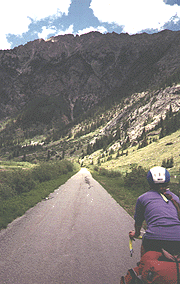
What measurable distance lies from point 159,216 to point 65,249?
3.34 meters

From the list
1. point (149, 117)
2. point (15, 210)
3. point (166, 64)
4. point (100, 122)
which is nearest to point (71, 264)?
point (15, 210)

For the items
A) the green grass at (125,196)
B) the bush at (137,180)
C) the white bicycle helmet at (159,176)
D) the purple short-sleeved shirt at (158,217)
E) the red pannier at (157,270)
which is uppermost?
the white bicycle helmet at (159,176)

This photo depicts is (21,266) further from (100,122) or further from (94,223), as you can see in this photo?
(100,122)

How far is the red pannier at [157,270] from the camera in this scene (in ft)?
5.90

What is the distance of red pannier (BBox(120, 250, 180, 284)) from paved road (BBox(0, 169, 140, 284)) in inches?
60.5

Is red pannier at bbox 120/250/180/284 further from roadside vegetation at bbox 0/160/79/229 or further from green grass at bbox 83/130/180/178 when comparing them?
green grass at bbox 83/130/180/178

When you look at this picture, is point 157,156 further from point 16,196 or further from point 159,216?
point 159,216

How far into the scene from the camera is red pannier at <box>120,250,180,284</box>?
1799 millimetres

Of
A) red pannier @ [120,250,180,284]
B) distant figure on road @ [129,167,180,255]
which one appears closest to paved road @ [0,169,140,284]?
red pannier @ [120,250,180,284]

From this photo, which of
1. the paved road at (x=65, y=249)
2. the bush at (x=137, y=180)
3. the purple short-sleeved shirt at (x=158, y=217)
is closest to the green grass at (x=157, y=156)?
the bush at (x=137, y=180)

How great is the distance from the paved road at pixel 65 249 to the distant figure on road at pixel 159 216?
1.68 m

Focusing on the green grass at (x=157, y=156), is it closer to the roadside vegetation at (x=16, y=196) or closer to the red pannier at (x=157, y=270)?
the roadside vegetation at (x=16, y=196)

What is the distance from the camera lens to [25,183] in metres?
12.6

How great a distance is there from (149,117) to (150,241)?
→ 325ft
